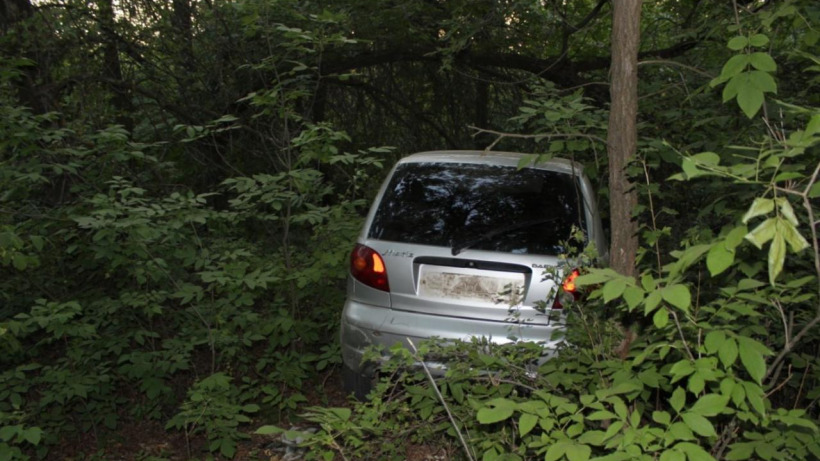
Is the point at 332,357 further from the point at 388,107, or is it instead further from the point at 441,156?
the point at 388,107

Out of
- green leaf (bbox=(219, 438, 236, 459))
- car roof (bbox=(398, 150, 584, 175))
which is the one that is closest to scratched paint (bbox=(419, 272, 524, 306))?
car roof (bbox=(398, 150, 584, 175))

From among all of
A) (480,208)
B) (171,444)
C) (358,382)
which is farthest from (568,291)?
(171,444)

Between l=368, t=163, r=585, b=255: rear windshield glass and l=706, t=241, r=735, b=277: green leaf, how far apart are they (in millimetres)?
2256

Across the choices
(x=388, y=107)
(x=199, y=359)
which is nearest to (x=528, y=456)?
(x=199, y=359)

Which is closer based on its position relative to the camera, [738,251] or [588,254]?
[738,251]

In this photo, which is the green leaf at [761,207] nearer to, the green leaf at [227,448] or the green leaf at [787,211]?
the green leaf at [787,211]

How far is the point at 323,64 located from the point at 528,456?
6.83 meters

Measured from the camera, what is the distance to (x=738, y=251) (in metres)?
2.48

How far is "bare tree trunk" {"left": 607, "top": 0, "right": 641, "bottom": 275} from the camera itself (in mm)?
3205

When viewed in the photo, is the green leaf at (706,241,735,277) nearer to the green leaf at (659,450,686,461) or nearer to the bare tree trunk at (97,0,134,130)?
the green leaf at (659,450,686,461)

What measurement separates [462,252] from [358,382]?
3.72 feet

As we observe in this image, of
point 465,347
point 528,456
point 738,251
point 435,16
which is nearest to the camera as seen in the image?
point 738,251

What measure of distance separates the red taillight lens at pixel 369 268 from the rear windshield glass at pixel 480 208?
0.13 metres

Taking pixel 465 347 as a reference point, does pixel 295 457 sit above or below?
below
